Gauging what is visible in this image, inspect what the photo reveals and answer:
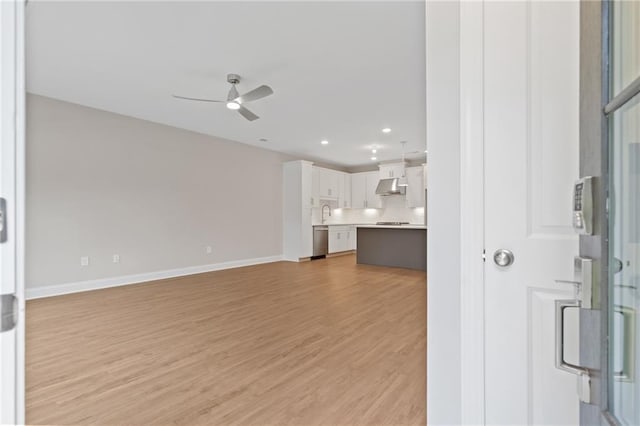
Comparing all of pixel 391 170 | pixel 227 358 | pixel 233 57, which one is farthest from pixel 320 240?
pixel 227 358

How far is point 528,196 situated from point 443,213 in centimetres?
29

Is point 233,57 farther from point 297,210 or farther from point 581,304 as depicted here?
point 297,210

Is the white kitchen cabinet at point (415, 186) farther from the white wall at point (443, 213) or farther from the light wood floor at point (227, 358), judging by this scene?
the white wall at point (443, 213)

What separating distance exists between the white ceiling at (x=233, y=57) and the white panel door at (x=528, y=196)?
5.18ft

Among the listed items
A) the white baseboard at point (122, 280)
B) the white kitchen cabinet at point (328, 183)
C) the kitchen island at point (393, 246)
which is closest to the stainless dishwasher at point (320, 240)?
the white kitchen cabinet at point (328, 183)

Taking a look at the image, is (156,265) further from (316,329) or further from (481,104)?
(481,104)

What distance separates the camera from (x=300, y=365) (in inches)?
90.6

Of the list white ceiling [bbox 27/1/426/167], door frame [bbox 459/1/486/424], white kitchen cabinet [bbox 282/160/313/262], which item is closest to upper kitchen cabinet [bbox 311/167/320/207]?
white kitchen cabinet [bbox 282/160/313/262]

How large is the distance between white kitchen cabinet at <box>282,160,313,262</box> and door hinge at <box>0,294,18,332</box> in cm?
698

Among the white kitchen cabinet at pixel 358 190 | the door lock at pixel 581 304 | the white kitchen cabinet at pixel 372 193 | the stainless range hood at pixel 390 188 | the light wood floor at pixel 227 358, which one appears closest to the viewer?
the door lock at pixel 581 304

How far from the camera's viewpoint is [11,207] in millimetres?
535

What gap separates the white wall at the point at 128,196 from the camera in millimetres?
4207

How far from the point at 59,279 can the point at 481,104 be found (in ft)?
17.6

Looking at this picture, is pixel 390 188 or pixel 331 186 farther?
pixel 331 186
